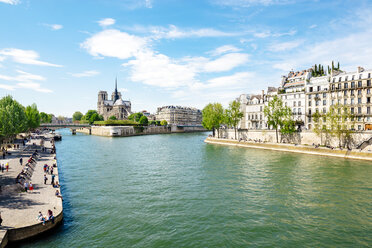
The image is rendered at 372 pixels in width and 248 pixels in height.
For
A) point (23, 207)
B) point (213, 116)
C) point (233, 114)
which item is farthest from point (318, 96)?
point (23, 207)

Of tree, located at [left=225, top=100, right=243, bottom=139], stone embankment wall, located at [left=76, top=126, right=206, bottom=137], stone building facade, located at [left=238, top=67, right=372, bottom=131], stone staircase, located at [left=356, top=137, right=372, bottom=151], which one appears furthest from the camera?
stone embankment wall, located at [left=76, top=126, right=206, bottom=137]

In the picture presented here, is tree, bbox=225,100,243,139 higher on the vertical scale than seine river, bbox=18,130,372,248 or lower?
higher

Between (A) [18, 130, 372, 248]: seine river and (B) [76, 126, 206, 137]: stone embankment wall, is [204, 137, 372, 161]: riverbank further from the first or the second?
(B) [76, 126, 206, 137]: stone embankment wall

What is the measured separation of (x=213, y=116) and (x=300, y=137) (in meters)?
32.9

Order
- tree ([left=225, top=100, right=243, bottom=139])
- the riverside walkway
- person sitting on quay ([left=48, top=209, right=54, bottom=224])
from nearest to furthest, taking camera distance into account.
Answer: the riverside walkway
person sitting on quay ([left=48, top=209, right=54, bottom=224])
tree ([left=225, top=100, right=243, bottom=139])

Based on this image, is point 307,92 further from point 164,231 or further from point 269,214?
point 164,231

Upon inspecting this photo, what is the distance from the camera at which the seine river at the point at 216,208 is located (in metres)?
17.0

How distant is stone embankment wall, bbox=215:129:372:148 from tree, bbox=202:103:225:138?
6.18 meters

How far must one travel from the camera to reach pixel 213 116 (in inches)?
3541

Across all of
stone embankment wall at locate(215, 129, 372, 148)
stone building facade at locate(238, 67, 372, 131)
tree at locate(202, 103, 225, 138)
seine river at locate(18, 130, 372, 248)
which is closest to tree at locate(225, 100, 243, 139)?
tree at locate(202, 103, 225, 138)

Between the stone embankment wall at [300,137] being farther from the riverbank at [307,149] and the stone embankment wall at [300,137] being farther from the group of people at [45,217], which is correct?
the group of people at [45,217]

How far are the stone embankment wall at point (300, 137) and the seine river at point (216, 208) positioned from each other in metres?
20.0

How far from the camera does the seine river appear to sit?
17.0 meters

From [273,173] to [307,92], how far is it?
4585 cm
